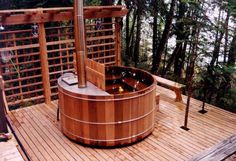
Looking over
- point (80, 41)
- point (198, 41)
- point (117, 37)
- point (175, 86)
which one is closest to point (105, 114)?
point (80, 41)

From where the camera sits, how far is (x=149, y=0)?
32.1 ft

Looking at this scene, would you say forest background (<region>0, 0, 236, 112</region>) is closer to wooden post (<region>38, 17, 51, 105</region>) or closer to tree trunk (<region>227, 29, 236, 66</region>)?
tree trunk (<region>227, 29, 236, 66</region>)

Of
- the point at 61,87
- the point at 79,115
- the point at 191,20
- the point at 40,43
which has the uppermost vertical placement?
the point at 191,20

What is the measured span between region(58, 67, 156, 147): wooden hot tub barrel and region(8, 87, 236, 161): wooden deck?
8.0 inches

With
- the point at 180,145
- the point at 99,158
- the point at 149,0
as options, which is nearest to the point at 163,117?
the point at 180,145

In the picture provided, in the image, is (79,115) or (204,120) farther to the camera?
(204,120)

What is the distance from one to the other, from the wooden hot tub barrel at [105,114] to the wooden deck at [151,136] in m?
0.20

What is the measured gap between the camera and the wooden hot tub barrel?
4.58 metres

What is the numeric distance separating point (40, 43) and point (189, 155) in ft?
13.7

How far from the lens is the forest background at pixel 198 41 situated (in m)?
5.52

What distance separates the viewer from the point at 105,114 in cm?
462

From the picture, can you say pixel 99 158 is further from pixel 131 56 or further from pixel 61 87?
pixel 131 56

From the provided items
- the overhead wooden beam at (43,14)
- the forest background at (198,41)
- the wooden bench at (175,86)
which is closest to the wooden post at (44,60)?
the overhead wooden beam at (43,14)

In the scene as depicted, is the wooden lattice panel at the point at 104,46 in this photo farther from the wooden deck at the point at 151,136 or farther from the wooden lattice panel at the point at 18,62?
the wooden deck at the point at 151,136
